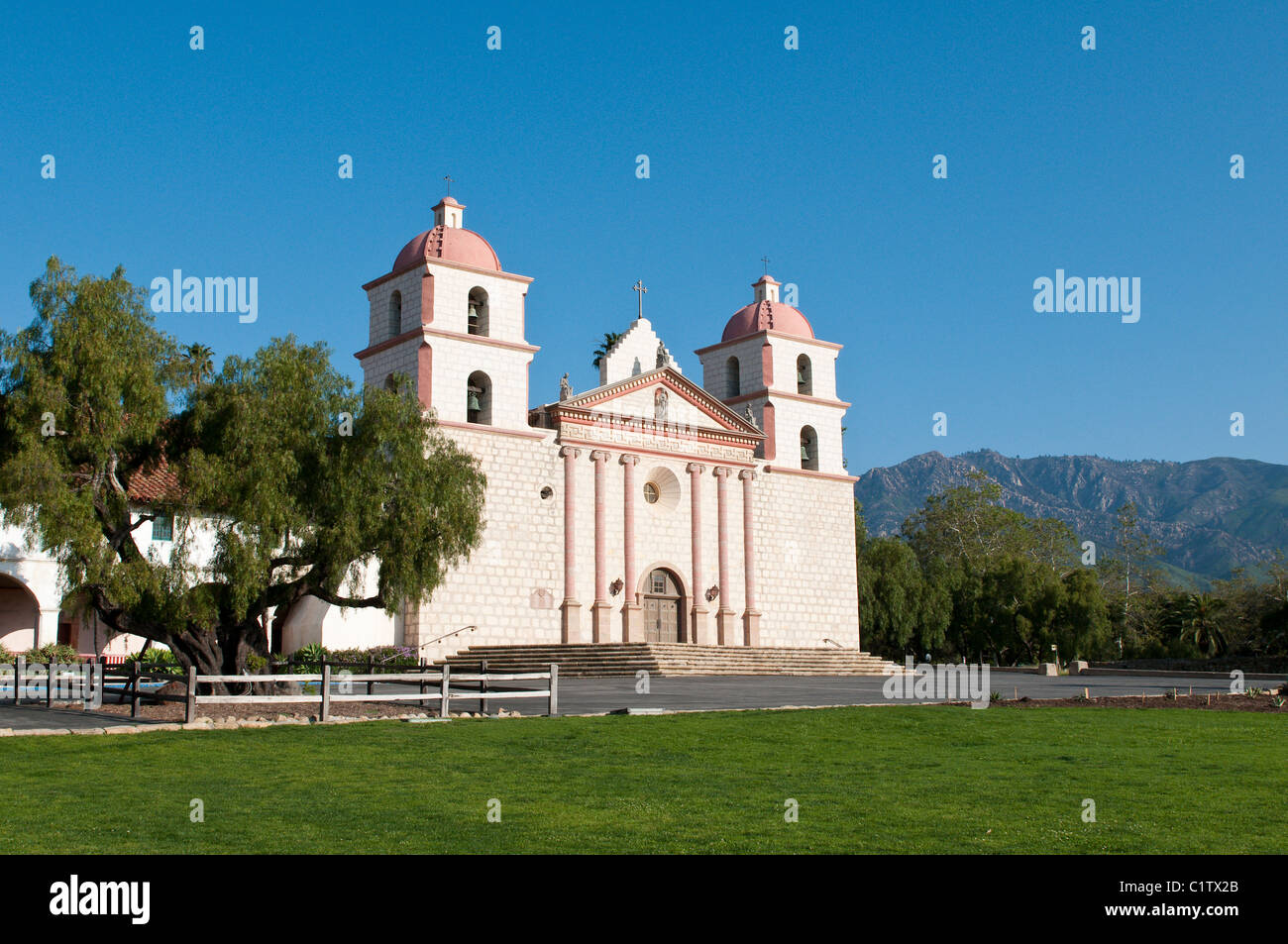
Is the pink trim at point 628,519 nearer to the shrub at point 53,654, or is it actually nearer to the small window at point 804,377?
the small window at point 804,377

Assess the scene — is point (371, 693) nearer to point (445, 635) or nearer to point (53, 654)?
point (53, 654)

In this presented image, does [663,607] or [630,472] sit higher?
[630,472]

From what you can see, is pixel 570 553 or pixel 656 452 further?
pixel 656 452

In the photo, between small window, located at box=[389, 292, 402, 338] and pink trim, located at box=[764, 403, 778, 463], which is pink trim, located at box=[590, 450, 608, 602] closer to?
small window, located at box=[389, 292, 402, 338]

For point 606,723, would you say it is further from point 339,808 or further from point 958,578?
point 958,578

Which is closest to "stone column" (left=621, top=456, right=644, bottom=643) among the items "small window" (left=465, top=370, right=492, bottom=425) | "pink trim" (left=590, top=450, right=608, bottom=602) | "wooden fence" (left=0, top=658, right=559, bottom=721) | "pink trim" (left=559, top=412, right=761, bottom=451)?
"pink trim" (left=590, top=450, right=608, bottom=602)

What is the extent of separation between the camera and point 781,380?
48812 millimetres

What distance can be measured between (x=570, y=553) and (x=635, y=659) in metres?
5.78

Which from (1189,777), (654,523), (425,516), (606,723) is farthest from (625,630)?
(1189,777)

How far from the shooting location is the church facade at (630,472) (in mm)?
39812

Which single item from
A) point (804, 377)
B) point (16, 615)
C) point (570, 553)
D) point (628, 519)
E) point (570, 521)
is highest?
point (804, 377)

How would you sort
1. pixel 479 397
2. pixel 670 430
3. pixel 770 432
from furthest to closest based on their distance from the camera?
pixel 770 432
pixel 670 430
pixel 479 397

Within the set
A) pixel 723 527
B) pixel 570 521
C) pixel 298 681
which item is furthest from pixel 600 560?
pixel 298 681

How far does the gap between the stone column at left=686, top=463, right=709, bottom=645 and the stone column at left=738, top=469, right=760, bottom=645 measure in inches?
70.0
